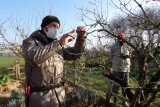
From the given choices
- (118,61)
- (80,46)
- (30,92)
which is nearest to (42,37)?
(80,46)

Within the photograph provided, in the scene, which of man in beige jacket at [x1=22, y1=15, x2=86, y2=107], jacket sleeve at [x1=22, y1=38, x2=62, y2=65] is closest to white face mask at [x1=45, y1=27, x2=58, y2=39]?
man in beige jacket at [x1=22, y1=15, x2=86, y2=107]

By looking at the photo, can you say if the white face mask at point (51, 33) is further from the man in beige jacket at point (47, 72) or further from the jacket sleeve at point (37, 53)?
the jacket sleeve at point (37, 53)

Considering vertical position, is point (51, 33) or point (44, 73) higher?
point (51, 33)

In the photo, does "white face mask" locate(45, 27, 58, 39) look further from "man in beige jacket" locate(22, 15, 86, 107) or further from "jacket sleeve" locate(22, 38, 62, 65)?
"jacket sleeve" locate(22, 38, 62, 65)

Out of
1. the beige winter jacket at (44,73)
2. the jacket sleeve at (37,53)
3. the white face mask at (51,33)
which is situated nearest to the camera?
the jacket sleeve at (37,53)

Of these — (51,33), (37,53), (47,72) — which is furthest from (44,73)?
(51,33)

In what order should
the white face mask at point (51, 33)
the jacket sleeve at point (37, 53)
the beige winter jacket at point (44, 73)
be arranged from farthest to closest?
the white face mask at point (51, 33)
the beige winter jacket at point (44, 73)
the jacket sleeve at point (37, 53)

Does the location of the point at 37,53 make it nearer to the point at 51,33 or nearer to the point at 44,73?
the point at 44,73

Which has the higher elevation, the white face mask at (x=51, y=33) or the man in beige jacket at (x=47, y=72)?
the white face mask at (x=51, y=33)

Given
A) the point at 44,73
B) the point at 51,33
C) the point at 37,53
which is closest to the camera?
the point at 37,53

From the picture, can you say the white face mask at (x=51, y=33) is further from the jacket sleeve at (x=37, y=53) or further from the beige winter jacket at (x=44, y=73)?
the jacket sleeve at (x=37, y=53)

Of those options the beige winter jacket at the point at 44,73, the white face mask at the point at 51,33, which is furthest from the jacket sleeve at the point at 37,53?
the white face mask at the point at 51,33

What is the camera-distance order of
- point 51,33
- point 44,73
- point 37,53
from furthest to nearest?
point 51,33
point 44,73
point 37,53

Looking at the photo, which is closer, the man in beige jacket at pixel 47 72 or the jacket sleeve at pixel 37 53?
the jacket sleeve at pixel 37 53
